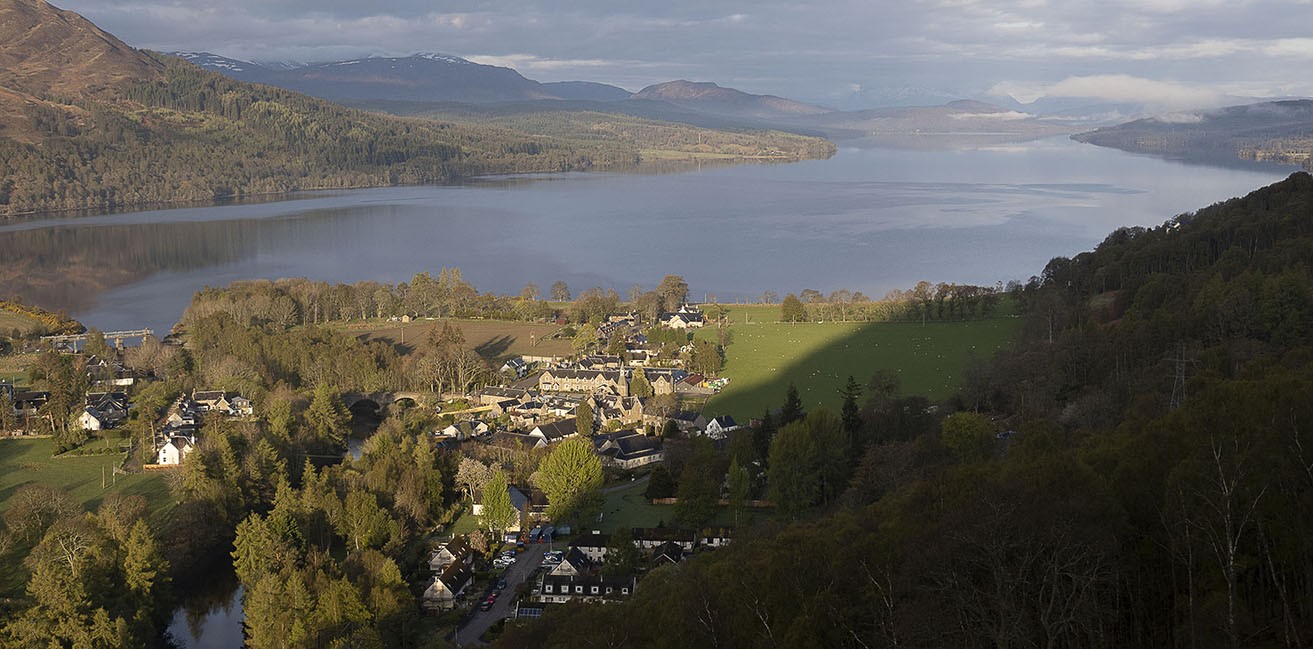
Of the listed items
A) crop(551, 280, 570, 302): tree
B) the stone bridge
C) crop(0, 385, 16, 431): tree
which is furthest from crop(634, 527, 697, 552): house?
crop(551, 280, 570, 302): tree

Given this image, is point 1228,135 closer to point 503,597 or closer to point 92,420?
point 92,420

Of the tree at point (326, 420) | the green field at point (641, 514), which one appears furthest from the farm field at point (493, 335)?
the green field at point (641, 514)

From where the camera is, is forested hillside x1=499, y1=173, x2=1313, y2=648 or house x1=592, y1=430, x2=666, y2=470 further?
house x1=592, y1=430, x2=666, y2=470

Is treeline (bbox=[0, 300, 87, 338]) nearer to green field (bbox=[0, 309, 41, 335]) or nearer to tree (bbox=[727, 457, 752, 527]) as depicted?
green field (bbox=[0, 309, 41, 335])

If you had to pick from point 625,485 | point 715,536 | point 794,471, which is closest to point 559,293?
point 625,485

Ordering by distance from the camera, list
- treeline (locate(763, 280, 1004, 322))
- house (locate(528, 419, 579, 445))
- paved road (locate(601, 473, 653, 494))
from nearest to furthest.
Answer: paved road (locate(601, 473, 653, 494)), house (locate(528, 419, 579, 445)), treeline (locate(763, 280, 1004, 322))
